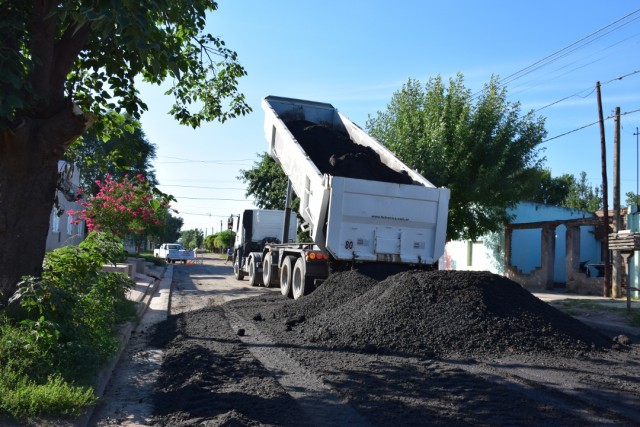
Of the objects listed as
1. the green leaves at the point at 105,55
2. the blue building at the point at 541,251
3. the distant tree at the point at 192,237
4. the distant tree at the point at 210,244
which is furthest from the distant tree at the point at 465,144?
the distant tree at the point at 192,237

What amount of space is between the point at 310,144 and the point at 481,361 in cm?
861

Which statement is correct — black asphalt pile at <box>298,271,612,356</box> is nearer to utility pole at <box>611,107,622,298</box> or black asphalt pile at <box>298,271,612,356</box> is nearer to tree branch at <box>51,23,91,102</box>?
tree branch at <box>51,23,91,102</box>

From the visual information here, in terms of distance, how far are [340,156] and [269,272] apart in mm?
6209

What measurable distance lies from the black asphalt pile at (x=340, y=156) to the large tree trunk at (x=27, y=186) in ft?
24.6

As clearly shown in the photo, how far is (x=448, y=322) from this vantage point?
8734 millimetres

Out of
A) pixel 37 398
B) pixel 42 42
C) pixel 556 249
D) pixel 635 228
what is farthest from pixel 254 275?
pixel 37 398

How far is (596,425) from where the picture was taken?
4.88 m

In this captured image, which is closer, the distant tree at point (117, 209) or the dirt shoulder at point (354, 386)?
the dirt shoulder at point (354, 386)

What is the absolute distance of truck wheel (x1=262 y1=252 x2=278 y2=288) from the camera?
19.1 m

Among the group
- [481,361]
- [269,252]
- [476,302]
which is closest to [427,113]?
[269,252]

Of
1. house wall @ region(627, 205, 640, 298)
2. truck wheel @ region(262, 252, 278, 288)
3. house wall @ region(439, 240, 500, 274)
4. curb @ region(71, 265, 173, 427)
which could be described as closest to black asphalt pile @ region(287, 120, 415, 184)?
truck wheel @ region(262, 252, 278, 288)

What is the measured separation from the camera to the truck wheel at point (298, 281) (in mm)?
13969

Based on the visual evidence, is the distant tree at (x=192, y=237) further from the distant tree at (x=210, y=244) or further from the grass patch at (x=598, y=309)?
the grass patch at (x=598, y=309)

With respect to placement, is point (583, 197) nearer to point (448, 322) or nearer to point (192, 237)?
point (448, 322)
